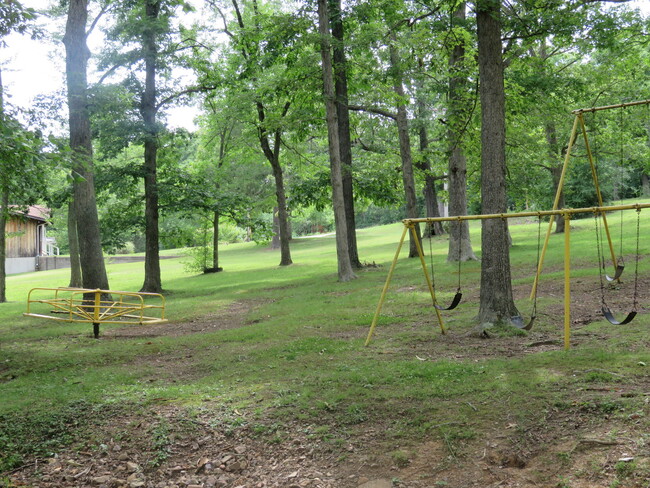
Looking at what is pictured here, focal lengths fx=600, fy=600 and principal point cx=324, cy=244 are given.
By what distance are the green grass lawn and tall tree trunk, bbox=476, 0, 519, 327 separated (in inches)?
24.4

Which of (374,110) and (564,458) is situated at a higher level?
(374,110)

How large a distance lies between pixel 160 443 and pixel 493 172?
581 centimetres

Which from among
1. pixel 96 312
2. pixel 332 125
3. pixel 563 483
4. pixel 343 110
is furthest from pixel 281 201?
pixel 563 483

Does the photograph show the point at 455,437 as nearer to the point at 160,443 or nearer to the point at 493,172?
the point at 160,443

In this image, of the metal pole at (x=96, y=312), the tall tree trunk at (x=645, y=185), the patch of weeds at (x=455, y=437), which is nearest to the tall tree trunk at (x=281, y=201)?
the metal pole at (x=96, y=312)

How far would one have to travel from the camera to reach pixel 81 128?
1466cm

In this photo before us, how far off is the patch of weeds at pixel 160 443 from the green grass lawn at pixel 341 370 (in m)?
0.52

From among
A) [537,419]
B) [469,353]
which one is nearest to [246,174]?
[469,353]

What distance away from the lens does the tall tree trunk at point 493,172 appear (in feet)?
28.5

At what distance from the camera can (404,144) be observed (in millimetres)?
21297

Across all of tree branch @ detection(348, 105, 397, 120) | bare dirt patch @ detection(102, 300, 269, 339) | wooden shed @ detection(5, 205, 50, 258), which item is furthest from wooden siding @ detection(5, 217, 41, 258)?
bare dirt patch @ detection(102, 300, 269, 339)

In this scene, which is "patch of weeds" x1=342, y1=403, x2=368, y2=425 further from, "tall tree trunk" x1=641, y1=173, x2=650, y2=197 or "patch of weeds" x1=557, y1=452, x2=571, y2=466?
"tall tree trunk" x1=641, y1=173, x2=650, y2=197

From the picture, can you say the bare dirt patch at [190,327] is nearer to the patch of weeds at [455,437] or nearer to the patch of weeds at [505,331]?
the patch of weeds at [505,331]

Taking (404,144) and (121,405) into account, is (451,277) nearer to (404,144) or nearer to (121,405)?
(404,144)
